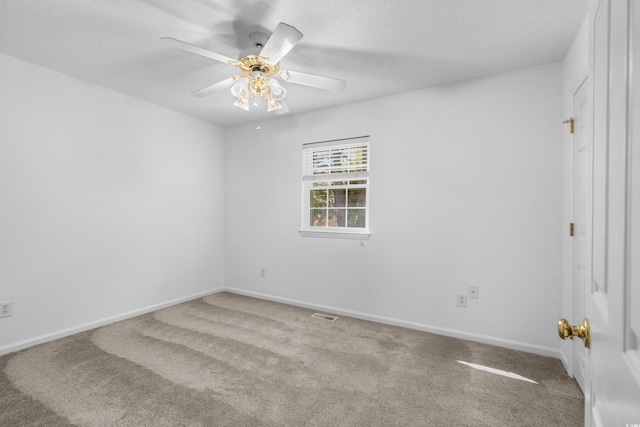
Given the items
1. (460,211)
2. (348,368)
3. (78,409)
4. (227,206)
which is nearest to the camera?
(78,409)

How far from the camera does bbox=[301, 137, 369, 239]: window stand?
3.59m

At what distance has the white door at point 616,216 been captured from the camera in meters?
Result: 0.45

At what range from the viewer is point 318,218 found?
3.94 m

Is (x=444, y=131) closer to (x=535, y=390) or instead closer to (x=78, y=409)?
(x=535, y=390)

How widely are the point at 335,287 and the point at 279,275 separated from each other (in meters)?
0.86

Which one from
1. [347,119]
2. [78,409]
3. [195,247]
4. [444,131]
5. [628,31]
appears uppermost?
[347,119]

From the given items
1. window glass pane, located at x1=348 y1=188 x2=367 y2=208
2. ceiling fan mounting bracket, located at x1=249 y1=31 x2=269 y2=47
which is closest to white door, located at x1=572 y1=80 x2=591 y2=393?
window glass pane, located at x1=348 y1=188 x2=367 y2=208

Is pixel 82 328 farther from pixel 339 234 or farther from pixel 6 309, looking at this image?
pixel 339 234

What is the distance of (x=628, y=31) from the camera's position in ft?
1.57

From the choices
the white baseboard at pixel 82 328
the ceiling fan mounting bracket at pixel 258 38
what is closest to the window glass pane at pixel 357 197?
the ceiling fan mounting bracket at pixel 258 38

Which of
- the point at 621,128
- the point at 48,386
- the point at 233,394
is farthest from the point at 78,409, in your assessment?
the point at 621,128

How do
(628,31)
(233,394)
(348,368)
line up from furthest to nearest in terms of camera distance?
(348,368) < (233,394) < (628,31)

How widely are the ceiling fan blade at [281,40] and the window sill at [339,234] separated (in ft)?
6.99

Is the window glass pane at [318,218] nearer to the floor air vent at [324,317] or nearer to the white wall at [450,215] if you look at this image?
the white wall at [450,215]
